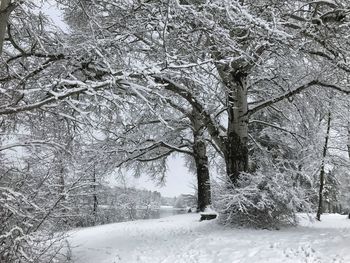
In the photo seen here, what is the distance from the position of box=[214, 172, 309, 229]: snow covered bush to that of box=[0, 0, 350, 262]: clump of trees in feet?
0.12

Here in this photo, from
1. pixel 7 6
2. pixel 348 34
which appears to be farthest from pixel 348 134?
Answer: pixel 7 6

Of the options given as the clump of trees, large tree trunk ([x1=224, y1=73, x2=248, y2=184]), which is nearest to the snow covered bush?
the clump of trees

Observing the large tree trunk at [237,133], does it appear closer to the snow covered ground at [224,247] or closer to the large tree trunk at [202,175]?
the snow covered ground at [224,247]

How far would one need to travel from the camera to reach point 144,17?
8039 millimetres

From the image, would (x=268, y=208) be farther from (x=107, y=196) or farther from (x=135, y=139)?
(x=107, y=196)

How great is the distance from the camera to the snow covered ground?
302 inches

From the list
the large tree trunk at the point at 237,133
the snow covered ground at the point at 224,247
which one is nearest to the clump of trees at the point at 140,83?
the large tree trunk at the point at 237,133

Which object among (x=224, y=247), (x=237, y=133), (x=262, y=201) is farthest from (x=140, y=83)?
(x=237, y=133)

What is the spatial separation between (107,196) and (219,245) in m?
33.6

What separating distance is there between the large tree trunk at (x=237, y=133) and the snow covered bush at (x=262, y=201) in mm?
829

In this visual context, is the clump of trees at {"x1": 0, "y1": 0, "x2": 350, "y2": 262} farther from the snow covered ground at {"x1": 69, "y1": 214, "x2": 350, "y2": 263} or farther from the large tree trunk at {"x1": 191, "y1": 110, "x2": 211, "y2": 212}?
the large tree trunk at {"x1": 191, "y1": 110, "x2": 211, "y2": 212}

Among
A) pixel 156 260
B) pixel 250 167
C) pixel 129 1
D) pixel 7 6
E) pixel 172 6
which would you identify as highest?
pixel 129 1

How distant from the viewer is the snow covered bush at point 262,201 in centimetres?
1059

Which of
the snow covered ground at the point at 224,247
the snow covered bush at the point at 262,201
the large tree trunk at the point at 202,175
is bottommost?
the snow covered ground at the point at 224,247
